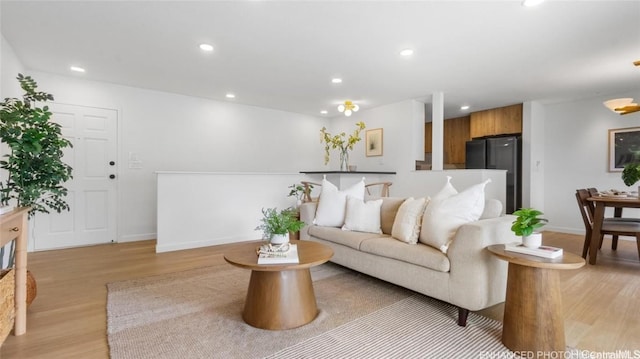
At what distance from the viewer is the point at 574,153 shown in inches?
209

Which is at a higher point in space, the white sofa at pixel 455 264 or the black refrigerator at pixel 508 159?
the black refrigerator at pixel 508 159

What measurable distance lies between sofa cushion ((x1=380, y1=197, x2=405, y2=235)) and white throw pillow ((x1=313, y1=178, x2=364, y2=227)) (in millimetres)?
312

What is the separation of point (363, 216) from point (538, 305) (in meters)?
1.58

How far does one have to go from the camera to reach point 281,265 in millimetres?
1771

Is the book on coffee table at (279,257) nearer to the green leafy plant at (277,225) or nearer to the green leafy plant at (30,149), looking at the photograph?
the green leafy plant at (277,225)

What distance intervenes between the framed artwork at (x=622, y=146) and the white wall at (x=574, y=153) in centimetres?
7

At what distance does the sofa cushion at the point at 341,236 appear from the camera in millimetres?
2709

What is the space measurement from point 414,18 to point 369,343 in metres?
2.50

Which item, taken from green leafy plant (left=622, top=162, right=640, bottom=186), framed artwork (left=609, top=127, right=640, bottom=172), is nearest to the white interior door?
green leafy plant (left=622, top=162, right=640, bottom=186)

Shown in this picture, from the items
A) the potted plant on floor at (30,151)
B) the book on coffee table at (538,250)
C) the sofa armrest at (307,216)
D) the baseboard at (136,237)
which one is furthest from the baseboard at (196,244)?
the book on coffee table at (538,250)

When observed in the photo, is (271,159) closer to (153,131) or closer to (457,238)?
(153,131)

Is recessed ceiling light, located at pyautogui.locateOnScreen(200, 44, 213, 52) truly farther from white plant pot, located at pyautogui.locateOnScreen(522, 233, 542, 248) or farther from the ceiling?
white plant pot, located at pyautogui.locateOnScreen(522, 233, 542, 248)

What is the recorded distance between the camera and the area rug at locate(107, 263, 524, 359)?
1643 millimetres


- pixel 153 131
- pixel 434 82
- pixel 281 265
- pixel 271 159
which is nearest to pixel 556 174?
pixel 434 82
